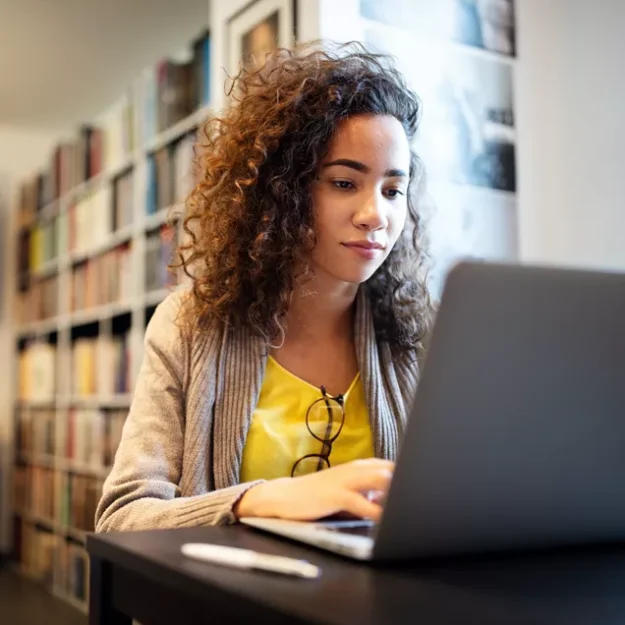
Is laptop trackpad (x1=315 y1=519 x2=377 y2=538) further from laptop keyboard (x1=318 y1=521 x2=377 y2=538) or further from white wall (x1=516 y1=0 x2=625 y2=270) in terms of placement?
white wall (x1=516 y1=0 x2=625 y2=270)

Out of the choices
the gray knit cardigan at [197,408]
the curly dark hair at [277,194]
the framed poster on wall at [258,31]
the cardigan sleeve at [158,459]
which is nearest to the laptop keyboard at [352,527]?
the cardigan sleeve at [158,459]

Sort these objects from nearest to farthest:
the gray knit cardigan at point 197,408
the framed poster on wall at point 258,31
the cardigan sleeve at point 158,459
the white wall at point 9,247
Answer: the cardigan sleeve at point 158,459 → the gray knit cardigan at point 197,408 → the framed poster on wall at point 258,31 → the white wall at point 9,247

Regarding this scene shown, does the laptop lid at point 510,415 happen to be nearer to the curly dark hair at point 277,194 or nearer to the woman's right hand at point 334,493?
the woman's right hand at point 334,493

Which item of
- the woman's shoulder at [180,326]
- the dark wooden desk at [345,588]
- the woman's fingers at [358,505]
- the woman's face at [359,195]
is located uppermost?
the woman's face at [359,195]

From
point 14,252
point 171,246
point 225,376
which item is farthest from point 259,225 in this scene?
point 14,252

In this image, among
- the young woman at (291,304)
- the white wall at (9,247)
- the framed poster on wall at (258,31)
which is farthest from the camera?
the white wall at (9,247)

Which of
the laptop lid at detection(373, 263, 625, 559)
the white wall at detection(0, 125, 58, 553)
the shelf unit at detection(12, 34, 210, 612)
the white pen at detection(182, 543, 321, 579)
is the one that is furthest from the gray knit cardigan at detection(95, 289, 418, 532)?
the white wall at detection(0, 125, 58, 553)

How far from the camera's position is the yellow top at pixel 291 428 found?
1242mm

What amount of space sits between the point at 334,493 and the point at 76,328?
3234 mm

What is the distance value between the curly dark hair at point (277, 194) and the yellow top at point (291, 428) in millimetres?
86

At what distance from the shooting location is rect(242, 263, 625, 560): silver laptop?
0.55 meters

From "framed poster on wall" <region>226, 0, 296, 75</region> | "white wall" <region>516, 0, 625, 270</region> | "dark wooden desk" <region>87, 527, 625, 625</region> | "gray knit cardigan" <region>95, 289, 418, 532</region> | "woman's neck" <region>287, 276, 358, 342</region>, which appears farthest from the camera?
"white wall" <region>516, 0, 625, 270</region>

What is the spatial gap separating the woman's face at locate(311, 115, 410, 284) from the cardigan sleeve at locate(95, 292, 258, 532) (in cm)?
27

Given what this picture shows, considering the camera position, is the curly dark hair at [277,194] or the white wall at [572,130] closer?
the curly dark hair at [277,194]
